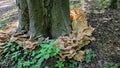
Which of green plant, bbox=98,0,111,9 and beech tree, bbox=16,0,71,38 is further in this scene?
green plant, bbox=98,0,111,9

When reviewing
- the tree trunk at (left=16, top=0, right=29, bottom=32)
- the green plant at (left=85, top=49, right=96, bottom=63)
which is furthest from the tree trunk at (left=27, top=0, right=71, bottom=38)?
the green plant at (left=85, top=49, right=96, bottom=63)

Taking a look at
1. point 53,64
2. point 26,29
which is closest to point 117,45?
point 53,64

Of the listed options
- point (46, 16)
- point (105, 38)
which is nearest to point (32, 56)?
point (46, 16)

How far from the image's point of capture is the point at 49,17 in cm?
456

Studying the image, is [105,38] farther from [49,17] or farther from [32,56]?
[32,56]

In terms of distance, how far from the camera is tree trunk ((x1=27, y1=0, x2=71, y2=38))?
4426mm

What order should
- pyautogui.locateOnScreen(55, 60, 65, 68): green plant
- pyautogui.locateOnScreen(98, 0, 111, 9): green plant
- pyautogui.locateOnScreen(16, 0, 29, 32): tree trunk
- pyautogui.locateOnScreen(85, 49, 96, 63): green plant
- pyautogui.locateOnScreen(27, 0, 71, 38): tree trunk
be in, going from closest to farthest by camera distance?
pyautogui.locateOnScreen(55, 60, 65, 68): green plant → pyautogui.locateOnScreen(85, 49, 96, 63): green plant → pyautogui.locateOnScreen(27, 0, 71, 38): tree trunk → pyautogui.locateOnScreen(16, 0, 29, 32): tree trunk → pyautogui.locateOnScreen(98, 0, 111, 9): green plant

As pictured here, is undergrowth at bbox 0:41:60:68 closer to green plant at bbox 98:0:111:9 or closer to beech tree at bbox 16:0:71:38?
beech tree at bbox 16:0:71:38

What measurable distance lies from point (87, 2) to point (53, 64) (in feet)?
13.3

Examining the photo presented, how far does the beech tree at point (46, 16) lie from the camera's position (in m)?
4.43

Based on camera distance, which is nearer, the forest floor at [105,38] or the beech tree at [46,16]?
the forest floor at [105,38]

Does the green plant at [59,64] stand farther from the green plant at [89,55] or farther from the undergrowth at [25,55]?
the green plant at [89,55]

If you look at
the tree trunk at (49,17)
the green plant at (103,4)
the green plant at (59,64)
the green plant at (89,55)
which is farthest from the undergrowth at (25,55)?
the green plant at (103,4)

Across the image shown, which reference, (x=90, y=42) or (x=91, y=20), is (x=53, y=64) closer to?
(x=90, y=42)
